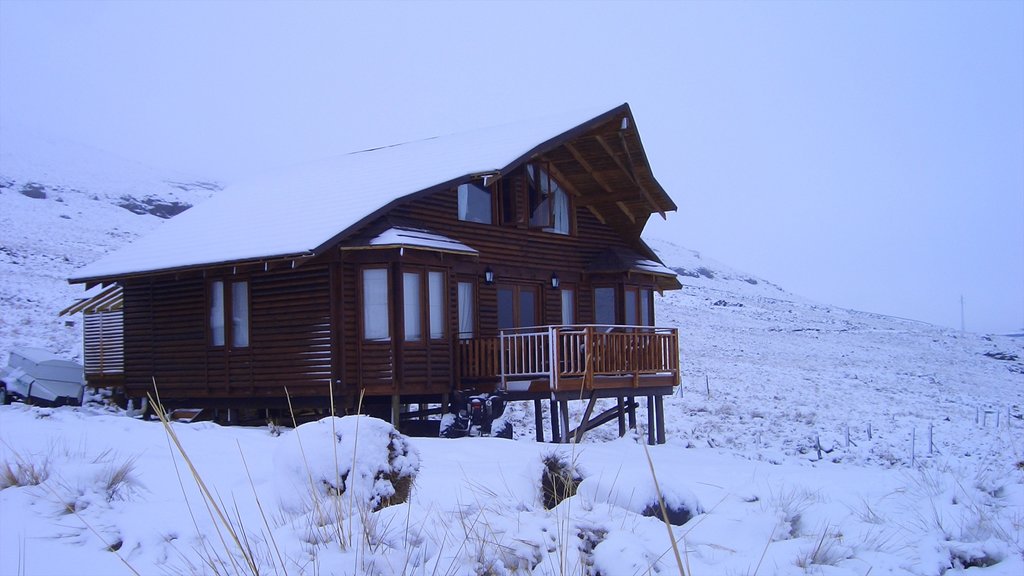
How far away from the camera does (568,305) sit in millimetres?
21453

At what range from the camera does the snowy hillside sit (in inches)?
1314

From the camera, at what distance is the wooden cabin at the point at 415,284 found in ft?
54.9

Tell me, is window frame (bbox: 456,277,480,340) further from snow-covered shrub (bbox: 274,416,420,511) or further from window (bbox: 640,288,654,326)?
snow-covered shrub (bbox: 274,416,420,511)

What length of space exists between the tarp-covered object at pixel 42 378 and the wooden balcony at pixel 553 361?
9.08 m

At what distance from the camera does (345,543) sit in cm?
518

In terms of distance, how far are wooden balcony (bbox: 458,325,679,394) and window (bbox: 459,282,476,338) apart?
0.39 meters

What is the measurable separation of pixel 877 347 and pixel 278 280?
43.2m

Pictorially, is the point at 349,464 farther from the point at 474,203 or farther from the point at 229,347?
the point at 474,203

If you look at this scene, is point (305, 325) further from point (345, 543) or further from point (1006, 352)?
point (1006, 352)

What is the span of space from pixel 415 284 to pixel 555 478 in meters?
10.2

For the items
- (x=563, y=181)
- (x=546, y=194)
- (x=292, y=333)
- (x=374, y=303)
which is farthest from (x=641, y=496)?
(x=563, y=181)

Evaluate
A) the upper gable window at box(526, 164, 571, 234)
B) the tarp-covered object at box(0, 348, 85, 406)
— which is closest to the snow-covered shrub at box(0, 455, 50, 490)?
the upper gable window at box(526, 164, 571, 234)

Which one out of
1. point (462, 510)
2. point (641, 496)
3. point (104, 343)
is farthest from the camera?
point (104, 343)

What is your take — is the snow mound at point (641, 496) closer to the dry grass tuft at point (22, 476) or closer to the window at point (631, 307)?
the dry grass tuft at point (22, 476)
